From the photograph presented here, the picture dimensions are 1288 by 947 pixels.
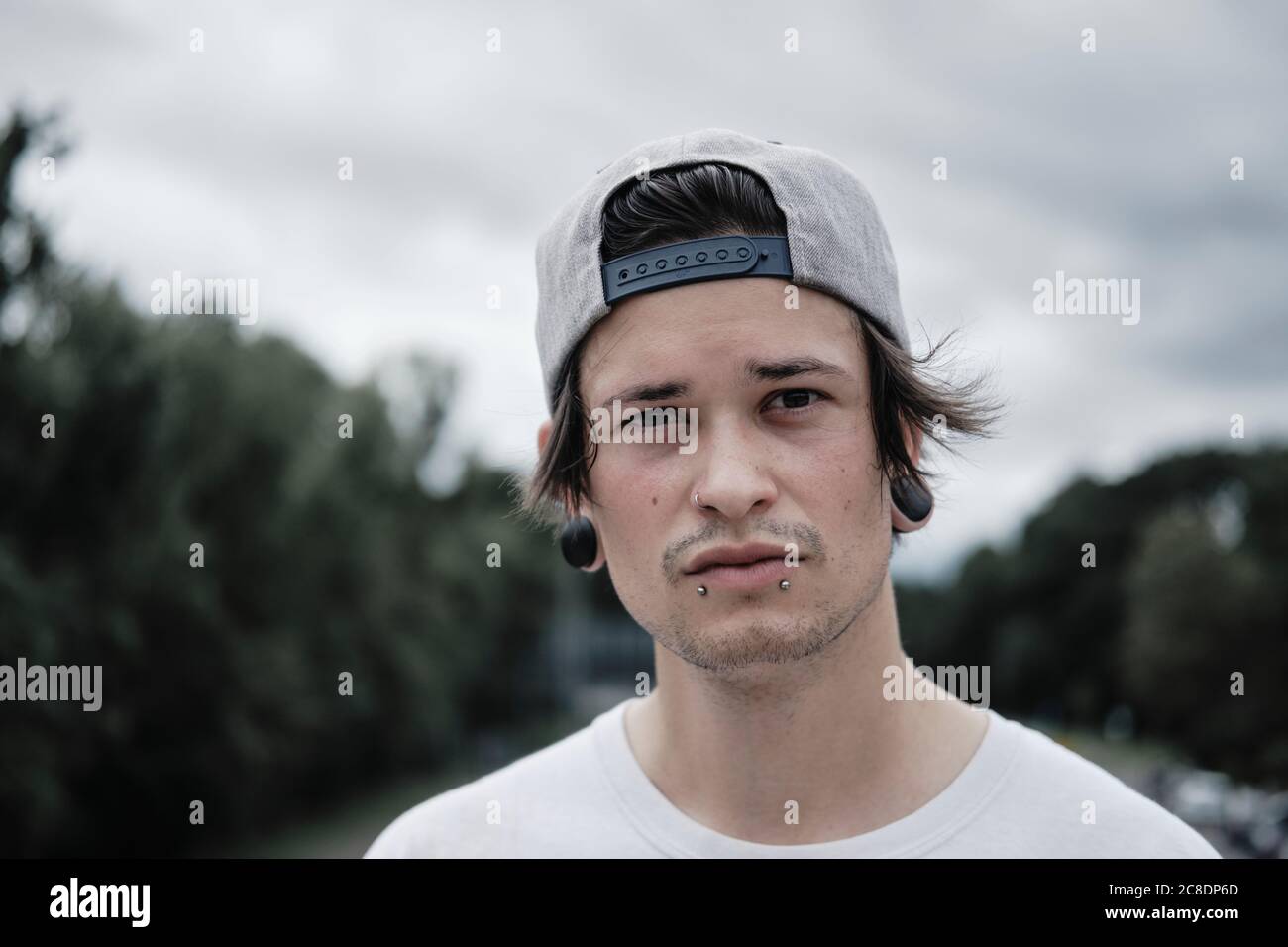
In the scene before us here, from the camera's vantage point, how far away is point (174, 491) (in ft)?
78.4

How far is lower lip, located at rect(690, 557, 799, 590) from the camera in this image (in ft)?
8.17

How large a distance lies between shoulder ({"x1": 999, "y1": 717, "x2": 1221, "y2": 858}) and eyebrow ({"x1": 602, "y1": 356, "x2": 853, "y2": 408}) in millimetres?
985

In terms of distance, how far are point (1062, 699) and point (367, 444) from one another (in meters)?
38.6

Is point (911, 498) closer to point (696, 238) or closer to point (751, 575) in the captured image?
point (751, 575)

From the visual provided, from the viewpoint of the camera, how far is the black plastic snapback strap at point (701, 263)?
2.59 metres

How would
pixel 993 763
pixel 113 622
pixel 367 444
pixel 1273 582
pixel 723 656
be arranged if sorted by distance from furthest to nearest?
pixel 367 444 → pixel 1273 582 → pixel 113 622 → pixel 993 763 → pixel 723 656

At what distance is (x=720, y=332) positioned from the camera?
8.32 ft

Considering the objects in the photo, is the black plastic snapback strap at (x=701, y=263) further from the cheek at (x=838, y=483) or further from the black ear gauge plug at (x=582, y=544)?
the black ear gauge plug at (x=582, y=544)

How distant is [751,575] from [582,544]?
0.64 m

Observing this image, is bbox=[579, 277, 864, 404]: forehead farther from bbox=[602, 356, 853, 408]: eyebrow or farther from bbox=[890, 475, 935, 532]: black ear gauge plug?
bbox=[890, 475, 935, 532]: black ear gauge plug

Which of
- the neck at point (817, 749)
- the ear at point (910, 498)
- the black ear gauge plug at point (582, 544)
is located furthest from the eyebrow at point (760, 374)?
the neck at point (817, 749)

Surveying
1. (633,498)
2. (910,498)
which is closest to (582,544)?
(633,498)
